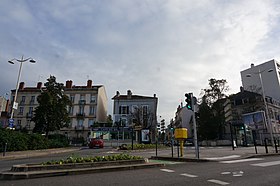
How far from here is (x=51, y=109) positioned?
30703 millimetres

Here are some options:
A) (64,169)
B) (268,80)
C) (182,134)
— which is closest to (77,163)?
(64,169)

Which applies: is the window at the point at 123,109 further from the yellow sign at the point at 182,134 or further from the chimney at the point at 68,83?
the yellow sign at the point at 182,134

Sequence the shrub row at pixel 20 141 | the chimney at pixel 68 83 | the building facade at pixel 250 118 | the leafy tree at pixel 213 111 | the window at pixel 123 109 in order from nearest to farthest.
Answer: the shrub row at pixel 20 141
the building facade at pixel 250 118
the leafy tree at pixel 213 111
the window at pixel 123 109
the chimney at pixel 68 83

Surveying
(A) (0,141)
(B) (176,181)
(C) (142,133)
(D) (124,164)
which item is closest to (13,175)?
(D) (124,164)

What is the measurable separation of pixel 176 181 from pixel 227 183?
4.37 feet

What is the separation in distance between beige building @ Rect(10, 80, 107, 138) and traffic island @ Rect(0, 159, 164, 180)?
46623 millimetres

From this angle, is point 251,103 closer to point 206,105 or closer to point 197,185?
point 206,105

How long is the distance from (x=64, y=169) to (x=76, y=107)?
50.4 meters

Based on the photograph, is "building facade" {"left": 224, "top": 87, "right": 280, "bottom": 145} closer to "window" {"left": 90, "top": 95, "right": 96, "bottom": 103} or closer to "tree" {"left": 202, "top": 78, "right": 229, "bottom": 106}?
"tree" {"left": 202, "top": 78, "right": 229, "bottom": 106}

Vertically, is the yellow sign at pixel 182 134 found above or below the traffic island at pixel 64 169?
above

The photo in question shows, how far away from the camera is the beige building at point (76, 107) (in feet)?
177

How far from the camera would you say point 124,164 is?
28.1ft

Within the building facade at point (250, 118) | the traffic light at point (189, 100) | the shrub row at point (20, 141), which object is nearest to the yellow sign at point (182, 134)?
the traffic light at point (189, 100)

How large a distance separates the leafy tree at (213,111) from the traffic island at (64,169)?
35.5 m
